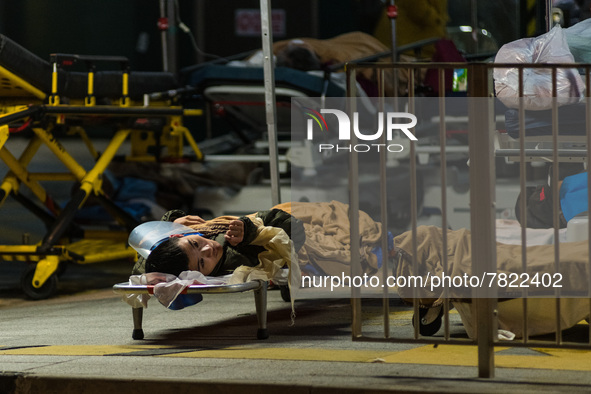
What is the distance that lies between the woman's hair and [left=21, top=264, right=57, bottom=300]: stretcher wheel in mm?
2529

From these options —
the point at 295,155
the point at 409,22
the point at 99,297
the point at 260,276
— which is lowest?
the point at 99,297

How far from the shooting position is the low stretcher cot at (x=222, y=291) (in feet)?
15.0

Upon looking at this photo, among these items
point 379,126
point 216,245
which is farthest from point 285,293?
point 379,126

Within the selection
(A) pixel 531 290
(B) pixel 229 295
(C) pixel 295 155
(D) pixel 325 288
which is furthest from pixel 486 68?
(C) pixel 295 155

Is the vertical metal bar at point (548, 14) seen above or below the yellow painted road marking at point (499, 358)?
above

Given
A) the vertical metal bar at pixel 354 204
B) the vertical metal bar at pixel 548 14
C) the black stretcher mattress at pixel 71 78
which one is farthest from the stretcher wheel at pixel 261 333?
the black stretcher mattress at pixel 71 78

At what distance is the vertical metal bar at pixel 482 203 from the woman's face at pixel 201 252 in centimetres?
170

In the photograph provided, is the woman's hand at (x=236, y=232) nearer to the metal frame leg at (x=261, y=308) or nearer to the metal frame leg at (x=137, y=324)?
the metal frame leg at (x=261, y=308)

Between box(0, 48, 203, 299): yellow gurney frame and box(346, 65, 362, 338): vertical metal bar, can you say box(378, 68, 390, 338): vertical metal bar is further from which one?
box(0, 48, 203, 299): yellow gurney frame

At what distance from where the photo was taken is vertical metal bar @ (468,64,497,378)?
362 centimetres

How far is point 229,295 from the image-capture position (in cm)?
683

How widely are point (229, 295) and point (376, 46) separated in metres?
4.53

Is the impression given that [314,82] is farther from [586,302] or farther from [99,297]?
[586,302]

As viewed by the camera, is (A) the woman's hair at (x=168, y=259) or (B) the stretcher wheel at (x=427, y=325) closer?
(B) the stretcher wheel at (x=427, y=325)
